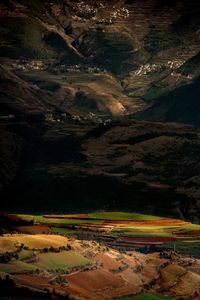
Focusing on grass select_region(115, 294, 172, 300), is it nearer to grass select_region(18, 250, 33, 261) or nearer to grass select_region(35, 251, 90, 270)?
grass select_region(35, 251, 90, 270)

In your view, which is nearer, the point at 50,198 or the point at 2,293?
the point at 2,293

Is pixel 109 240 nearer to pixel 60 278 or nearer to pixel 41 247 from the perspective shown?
pixel 41 247

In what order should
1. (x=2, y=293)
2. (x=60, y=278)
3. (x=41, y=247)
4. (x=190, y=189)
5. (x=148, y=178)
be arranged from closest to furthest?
(x=2, y=293)
(x=60, y=278)
(x=41, y=247)
(x=190, y=189)
(x=148, y=178)

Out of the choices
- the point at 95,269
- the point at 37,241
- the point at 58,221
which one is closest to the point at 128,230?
the point at 58,221

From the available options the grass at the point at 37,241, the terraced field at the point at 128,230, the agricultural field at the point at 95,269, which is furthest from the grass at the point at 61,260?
the terraced field at the point at 128,230

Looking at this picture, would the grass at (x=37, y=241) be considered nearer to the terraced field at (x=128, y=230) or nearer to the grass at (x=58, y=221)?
the terraced field at (x=128, y=230)

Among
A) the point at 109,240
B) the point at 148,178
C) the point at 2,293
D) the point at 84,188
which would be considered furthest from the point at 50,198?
the point at 2,293

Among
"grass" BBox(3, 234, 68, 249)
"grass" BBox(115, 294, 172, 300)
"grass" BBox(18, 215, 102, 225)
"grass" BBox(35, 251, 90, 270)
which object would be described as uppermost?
"grass" BBox(3, 234, 68, 249)

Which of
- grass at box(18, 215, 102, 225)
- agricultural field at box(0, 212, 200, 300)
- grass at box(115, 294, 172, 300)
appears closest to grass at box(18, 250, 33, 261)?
agricultural field at box(0, 212, 200, 300)
